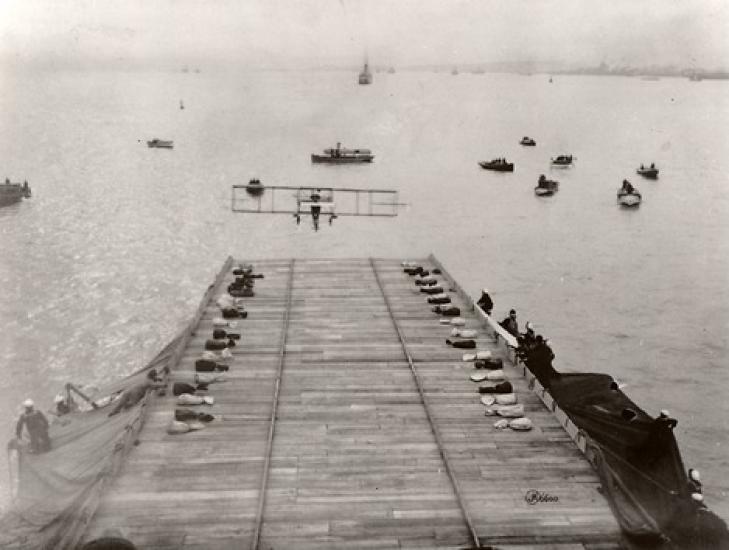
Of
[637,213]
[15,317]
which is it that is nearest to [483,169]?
[637,213]

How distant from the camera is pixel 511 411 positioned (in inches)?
1054

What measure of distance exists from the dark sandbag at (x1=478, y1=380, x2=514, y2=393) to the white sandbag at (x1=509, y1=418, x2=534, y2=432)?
2734 millimetres

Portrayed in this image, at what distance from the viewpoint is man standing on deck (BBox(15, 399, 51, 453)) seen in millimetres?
27562

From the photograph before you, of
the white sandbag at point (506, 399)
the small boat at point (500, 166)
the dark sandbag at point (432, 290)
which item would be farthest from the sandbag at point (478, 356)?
the small boat at point (500, 166)

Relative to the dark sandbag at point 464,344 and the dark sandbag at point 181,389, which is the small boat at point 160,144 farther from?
the dark sandbag at point 181,389

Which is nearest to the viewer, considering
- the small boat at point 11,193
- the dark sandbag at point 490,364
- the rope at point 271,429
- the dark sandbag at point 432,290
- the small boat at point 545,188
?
the rope at point 271,429

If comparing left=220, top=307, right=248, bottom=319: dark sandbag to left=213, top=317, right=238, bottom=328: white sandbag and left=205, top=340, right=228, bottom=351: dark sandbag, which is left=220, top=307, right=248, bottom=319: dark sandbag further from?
left=205, top=340, right=228, bottom=351: dark sandbag

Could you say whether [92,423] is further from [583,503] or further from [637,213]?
[637,213]

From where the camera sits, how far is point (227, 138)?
178000 millimetres

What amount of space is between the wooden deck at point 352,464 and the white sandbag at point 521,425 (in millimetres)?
212

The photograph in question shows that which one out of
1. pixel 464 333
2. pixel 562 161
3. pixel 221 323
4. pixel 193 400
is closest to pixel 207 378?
pixel 193 400

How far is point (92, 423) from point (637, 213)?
88.5 metres

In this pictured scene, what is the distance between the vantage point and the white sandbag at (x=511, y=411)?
26.7 meters

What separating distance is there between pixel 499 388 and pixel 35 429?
18668mm
